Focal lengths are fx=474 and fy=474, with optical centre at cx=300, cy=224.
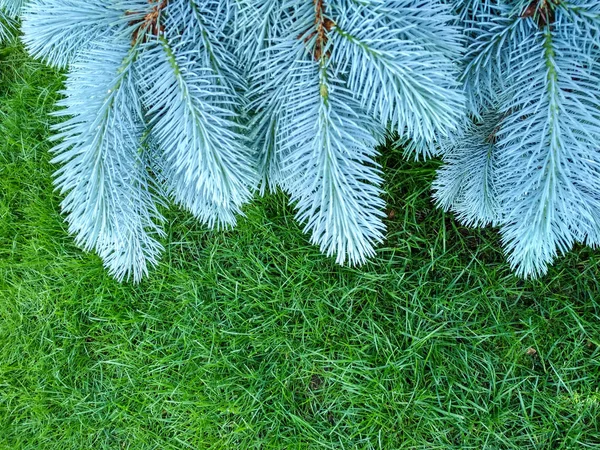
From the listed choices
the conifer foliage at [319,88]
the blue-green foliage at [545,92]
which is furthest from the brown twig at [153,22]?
the blue-green foliage at [545,92]

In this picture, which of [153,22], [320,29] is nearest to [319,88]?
[320,29]

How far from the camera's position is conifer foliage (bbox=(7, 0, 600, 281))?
0.62 m

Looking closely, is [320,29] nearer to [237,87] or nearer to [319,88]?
[319,88]

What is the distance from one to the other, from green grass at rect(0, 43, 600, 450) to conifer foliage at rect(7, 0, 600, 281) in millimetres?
695

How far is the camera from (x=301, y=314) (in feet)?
4.69

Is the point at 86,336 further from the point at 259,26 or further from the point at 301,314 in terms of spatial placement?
the point at 259,26

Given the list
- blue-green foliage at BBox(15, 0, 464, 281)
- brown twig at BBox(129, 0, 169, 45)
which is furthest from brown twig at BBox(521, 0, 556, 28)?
brown twig at BBox(129, 0, 169, 45)

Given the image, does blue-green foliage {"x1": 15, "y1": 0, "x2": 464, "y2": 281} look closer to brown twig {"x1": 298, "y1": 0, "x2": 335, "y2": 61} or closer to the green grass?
brown twig {"x1": 298, "y1": 0, "x2": 335, "y2": 61}

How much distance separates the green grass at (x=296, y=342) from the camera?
4.38 ft

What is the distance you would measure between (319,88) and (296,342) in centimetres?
96

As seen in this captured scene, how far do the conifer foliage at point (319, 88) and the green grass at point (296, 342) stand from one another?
695 millimetres

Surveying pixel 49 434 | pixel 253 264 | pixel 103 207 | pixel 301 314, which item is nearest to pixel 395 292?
pixel 301 314

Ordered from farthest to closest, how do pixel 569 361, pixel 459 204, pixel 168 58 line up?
pixel 569 361 < pixel 459 204 < pixel 168 58

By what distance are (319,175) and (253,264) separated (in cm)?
86
